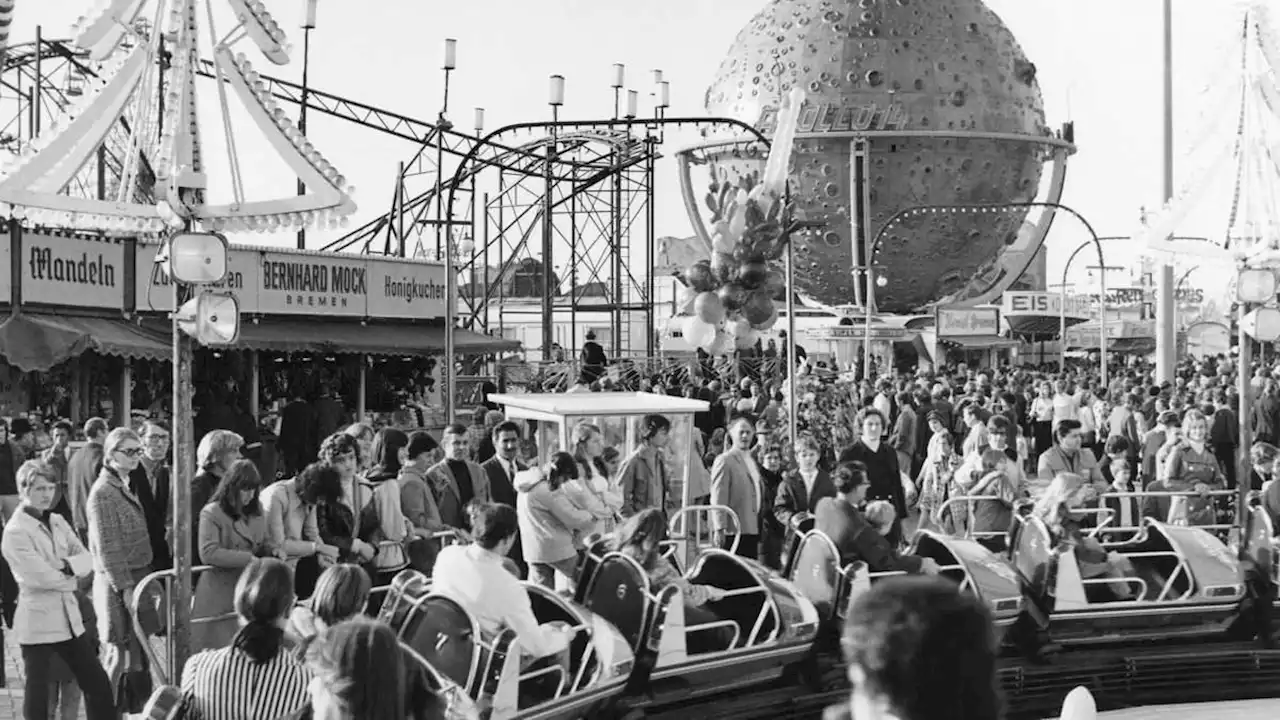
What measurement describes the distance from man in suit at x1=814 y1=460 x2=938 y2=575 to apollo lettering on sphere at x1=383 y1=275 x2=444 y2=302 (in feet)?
53.1

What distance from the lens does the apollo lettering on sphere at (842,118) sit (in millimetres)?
32281

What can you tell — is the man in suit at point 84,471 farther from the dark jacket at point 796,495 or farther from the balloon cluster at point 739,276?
the balloon cluster at point 739,276

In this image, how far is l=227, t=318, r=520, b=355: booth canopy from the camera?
20828 millimetres

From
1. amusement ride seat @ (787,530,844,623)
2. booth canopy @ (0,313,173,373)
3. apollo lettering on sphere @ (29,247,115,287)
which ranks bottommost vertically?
amusement ride seat @ (787,530,844,623)

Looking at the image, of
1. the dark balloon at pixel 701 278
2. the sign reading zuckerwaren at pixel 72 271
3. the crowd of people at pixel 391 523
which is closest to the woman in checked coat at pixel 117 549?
the crowd of people at pixel 391 523

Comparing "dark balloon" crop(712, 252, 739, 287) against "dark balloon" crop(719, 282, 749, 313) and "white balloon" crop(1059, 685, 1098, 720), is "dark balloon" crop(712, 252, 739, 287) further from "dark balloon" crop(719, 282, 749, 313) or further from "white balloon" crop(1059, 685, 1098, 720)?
"white balloon" crop(1059, 685, 1098, 720)

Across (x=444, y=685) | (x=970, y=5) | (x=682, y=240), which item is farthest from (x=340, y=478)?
(x=682, y=240)

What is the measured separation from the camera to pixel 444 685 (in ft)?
17.6

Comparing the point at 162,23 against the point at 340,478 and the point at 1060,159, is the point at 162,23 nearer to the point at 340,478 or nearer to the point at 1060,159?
the point at 340,478

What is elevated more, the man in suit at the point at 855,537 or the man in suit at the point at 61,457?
the man in suit at the point at 61,457

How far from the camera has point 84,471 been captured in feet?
34.3

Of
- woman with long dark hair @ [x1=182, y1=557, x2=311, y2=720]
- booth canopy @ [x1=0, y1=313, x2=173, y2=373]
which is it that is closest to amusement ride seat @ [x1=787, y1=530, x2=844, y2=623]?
woman with long dark hair @ [x1=182, y1=557, x2=311, y2=720]

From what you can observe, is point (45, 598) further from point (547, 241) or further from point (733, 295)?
point (547, 241)

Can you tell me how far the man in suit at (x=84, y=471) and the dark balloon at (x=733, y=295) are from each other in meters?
6.48
